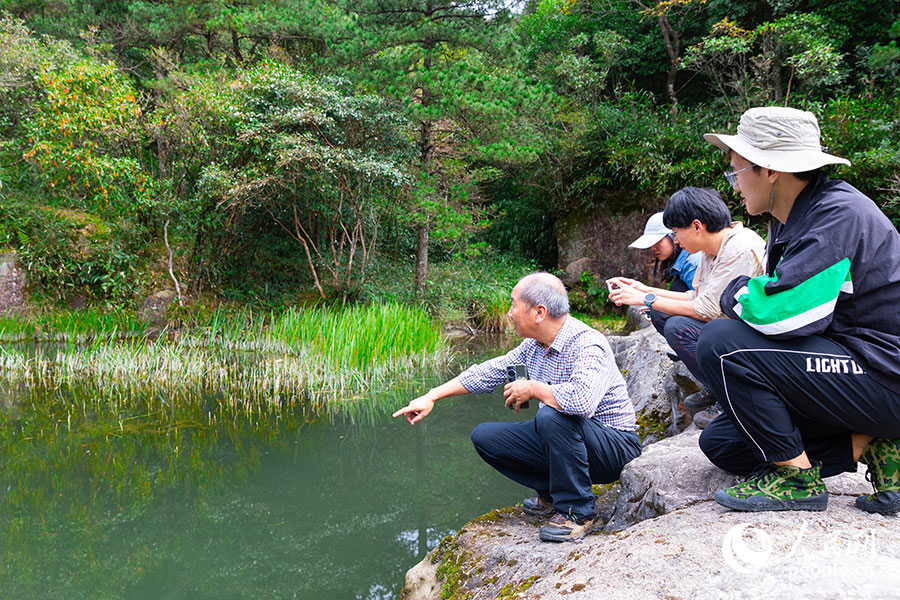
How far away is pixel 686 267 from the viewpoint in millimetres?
3018

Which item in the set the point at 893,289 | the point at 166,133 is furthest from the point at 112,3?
the point at 893,289

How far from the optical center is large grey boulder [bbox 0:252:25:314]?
8.80 meters

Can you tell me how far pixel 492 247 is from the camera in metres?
13.5

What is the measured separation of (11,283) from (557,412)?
965cm

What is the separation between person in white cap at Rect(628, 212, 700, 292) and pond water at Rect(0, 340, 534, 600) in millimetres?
1477

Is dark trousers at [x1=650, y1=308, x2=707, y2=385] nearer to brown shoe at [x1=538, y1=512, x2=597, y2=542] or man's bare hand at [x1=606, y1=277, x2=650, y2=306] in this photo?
man's bare hand at [x1=606, y1=277, x2=650, y2=306]

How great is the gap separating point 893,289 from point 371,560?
230 cm

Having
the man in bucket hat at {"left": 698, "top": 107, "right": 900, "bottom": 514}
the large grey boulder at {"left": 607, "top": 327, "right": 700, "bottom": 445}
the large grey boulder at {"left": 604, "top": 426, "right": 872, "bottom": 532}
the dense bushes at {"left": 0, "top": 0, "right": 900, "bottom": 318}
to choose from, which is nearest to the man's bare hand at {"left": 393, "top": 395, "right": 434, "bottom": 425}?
the large grey boulder at {"left": 604, "top": 426, "right": 872, "bottom": 532}

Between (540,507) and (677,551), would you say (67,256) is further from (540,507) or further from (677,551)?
(677,551)

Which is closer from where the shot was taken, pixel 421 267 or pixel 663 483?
pixel 663 483

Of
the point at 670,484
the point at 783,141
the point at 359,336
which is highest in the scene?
the point at 783,141

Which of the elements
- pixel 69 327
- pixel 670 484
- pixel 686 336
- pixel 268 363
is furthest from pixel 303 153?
pixel 670 484

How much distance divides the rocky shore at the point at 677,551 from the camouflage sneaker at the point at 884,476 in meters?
0.04

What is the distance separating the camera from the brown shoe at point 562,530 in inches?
82.6
